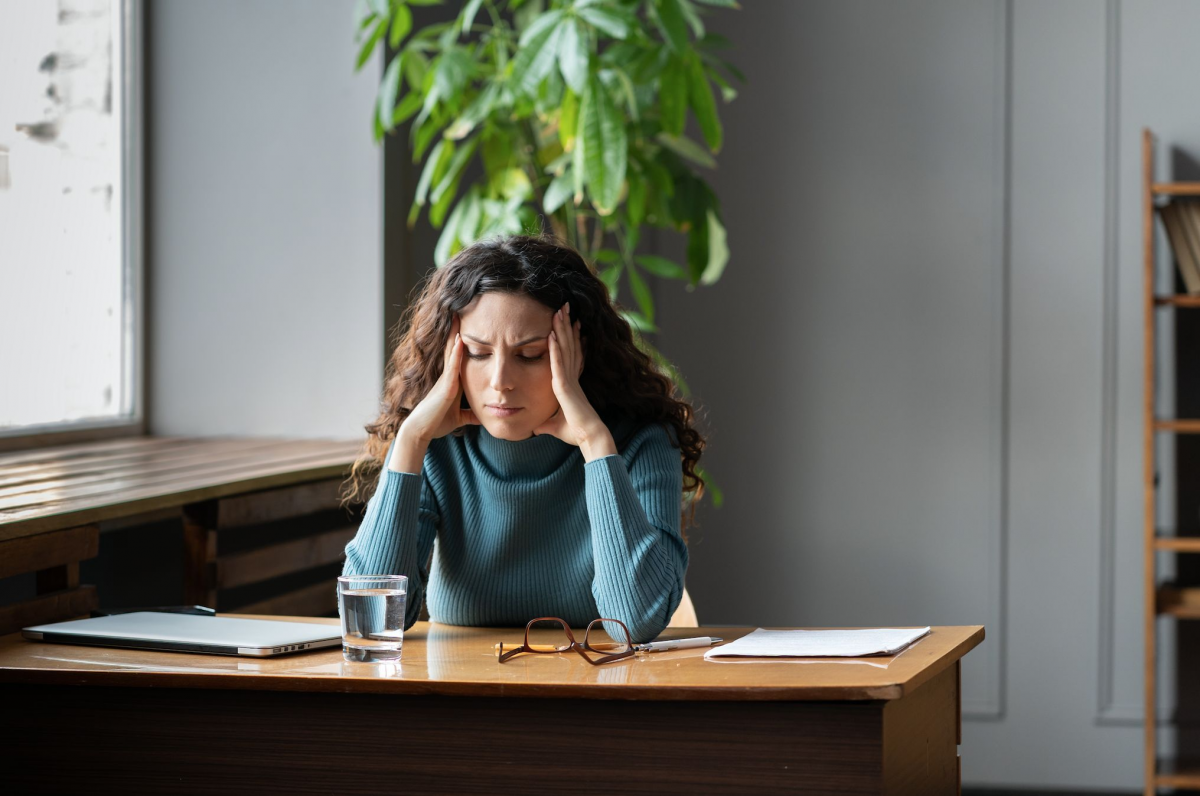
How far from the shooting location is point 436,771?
4.19 ft

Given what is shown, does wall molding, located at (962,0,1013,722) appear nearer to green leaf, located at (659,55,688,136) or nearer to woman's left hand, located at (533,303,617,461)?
green leaf, located at (659,55,688,136)

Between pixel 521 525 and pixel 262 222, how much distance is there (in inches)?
57.0

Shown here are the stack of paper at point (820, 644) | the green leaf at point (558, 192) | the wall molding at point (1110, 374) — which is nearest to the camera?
the stack of paper at point (820, 644)

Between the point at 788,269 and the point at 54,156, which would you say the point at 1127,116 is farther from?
the point at 54,156

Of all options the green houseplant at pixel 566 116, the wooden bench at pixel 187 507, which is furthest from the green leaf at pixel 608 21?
the wooden bench at pixel 187 507

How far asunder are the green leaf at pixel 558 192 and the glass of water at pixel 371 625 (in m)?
1.20

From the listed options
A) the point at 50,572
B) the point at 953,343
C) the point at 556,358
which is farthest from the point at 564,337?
the point at 953,343

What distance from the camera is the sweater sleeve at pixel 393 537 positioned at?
1592mm

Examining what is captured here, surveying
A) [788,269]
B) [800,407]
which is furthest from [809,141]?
[800,407]

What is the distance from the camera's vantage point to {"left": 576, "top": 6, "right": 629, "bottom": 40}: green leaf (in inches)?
89.6

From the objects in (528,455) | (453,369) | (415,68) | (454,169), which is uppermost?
(415,68)

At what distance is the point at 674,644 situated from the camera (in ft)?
4.72

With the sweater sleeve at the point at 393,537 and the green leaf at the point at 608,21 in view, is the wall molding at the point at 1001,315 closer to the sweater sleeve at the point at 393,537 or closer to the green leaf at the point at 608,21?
the green leaf at the point at 608,21

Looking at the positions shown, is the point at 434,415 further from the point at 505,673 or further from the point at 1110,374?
the point at 1110,374
